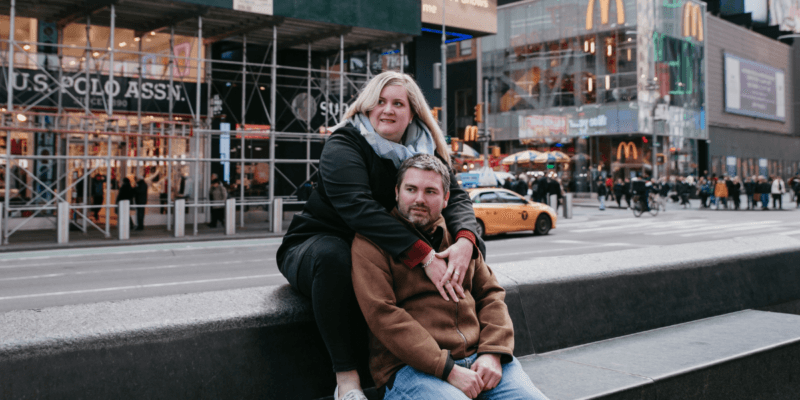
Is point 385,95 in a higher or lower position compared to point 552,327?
higher

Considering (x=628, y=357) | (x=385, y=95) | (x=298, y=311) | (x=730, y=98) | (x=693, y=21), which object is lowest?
(x=628, y=357)

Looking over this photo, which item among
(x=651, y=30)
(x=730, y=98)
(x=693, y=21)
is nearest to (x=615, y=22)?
(x=651, y=30)

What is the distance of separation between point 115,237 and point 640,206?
69.6 ft

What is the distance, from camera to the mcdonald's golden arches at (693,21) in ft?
168

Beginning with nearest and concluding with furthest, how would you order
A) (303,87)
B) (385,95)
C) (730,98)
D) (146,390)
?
(146,390) < (385,95) < (303,87) < (730,98)

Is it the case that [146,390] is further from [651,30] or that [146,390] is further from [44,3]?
[651,30]

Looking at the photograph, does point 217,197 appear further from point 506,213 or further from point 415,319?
point 415,319

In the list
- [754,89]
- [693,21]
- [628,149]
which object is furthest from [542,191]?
[754,89]

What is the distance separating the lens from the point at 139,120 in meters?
19.7

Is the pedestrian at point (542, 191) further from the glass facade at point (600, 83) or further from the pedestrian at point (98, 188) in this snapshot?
the pedestrian at point (98, 188)

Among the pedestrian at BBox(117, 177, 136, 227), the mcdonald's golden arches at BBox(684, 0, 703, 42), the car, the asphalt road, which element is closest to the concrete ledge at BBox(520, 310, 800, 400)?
the asphalt road

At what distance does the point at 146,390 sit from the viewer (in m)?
2.52

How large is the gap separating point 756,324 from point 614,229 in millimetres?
17923

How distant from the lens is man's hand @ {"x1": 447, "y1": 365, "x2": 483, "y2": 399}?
2617mm
